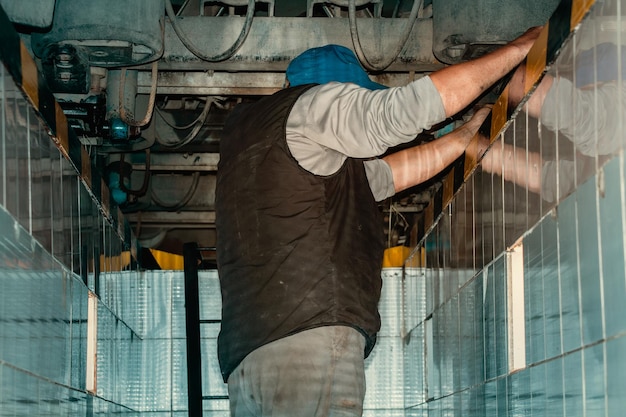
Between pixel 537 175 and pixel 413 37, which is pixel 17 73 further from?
pixel 413 37

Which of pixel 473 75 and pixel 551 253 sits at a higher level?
pixel 473 75

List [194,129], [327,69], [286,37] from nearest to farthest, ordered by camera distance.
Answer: [327,69] < [286,37] < [194,129]

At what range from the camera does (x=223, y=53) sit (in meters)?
5.00

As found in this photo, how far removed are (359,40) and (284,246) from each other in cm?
155

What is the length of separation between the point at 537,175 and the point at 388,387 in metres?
3.38

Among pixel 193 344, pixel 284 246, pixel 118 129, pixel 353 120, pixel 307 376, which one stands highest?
pixel 118 129

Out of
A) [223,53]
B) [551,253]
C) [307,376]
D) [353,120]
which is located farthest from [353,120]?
[223,53]

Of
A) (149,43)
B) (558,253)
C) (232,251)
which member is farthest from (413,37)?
(558,253)

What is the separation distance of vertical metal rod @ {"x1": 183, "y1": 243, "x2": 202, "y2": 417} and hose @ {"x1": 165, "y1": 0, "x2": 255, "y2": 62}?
1655 millimetres

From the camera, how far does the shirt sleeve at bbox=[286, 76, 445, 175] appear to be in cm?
339

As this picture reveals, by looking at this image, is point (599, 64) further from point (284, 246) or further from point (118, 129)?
point (118, 129)

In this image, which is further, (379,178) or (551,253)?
(379,178)

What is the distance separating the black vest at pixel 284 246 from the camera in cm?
→ 372

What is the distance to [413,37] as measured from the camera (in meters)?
5.14
